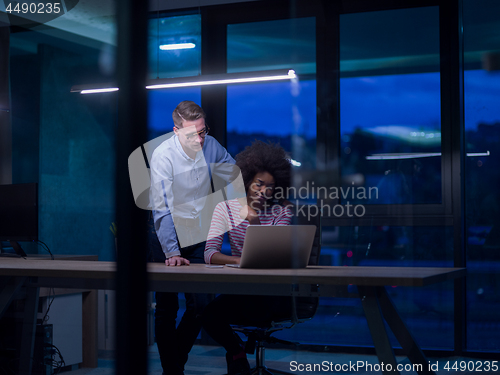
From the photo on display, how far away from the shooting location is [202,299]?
306 centimetres

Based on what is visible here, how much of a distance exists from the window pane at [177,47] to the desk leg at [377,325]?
3.02 m

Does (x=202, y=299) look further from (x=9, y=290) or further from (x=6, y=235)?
(x=6, y=235)

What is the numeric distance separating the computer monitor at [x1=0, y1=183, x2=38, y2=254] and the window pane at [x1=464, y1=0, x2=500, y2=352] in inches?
115

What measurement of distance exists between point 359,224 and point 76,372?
2.21m

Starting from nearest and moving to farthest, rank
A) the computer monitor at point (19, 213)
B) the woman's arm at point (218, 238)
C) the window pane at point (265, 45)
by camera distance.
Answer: the woman's arm at point (218, 238) < the computer monitor at point (19, 213) < the window pane at point (265, 45)

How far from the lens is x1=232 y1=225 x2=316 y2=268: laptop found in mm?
2180

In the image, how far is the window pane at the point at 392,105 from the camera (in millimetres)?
3881

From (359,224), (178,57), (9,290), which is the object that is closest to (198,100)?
(178,57)

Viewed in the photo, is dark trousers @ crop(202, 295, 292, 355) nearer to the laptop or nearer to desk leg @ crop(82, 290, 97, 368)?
the laptop

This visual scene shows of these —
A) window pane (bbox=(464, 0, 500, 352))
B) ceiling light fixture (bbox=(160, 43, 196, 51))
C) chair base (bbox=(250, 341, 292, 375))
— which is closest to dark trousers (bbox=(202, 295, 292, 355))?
chair base (bbox=(250, 341, 292, 375))

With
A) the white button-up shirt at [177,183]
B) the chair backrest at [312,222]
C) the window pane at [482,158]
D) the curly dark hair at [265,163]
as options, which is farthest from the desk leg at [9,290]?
the window pane at [482,158]

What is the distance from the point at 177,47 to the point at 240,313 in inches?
110

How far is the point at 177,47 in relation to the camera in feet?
15.2

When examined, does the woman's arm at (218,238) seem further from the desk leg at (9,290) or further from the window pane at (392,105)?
the window pane at (392,105)
